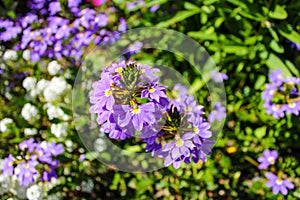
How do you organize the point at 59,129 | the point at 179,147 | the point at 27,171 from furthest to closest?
the point at 59,129 → the point at 27,171 → the point at 179,147

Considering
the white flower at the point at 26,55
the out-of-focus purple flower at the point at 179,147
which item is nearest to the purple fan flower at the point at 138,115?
the out-of-focus purple flower at the point at 179,147

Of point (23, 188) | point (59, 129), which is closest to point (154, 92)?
point (59, 129)

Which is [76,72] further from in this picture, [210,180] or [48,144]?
[210,180]

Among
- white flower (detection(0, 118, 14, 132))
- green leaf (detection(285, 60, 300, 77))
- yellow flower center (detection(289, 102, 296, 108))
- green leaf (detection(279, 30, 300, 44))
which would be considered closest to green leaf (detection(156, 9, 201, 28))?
green leaf (detection(279, 30, 300, 44))

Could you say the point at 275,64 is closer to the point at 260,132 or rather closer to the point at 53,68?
the point at 260,132

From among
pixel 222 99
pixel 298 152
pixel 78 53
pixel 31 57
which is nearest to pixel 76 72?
pixel 78 53
